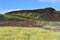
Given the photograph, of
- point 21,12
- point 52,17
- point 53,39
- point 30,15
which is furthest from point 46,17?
point 53,39

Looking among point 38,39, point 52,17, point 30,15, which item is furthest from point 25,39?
point 30,15

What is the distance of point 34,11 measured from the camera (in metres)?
167

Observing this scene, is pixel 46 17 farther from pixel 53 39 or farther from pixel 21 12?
pixel 53 39

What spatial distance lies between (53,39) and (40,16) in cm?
13780

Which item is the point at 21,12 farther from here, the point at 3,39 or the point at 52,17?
the point at 3,39

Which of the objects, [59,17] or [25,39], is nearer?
[25,39]

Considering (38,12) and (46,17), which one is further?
(38,12)

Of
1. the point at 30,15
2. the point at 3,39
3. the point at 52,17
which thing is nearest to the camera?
the point at 3,39

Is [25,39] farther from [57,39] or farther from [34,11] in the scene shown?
[34,11]

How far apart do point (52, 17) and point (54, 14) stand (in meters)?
7.61

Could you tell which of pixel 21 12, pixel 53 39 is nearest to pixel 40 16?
pixel 21 12

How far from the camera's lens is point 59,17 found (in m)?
156

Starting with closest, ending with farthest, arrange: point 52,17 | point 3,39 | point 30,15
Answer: point 3,39, point 52,17, point 30,15

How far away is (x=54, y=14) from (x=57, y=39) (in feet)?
465
